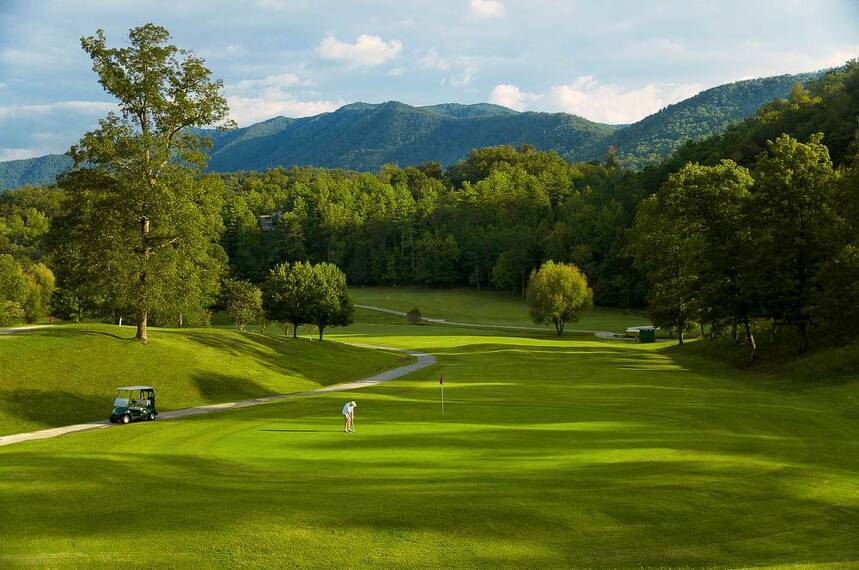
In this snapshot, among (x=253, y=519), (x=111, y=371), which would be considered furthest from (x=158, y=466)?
(x=111, y=371)

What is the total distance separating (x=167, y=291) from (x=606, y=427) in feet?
98.8

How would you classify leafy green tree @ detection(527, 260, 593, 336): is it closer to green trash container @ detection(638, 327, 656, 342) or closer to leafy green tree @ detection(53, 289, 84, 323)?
green trash container @ detection(638, 327, 656, 342)

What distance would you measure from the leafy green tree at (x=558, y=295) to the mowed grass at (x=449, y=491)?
71855mm

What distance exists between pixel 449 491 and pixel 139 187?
111 feet

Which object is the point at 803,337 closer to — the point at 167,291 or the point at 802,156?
the point at 802,156

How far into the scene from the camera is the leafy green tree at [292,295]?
82.2 meters

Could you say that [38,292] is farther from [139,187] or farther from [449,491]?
[449,491]

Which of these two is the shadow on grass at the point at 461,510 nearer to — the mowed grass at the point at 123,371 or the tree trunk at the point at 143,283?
the mowed grass at the point at 123,371

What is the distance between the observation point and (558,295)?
10450cm

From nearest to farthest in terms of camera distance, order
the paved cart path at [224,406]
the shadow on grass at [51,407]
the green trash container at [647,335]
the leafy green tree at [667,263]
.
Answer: the paved cart path at [224,406]
the shadow on grass at [51,407]
the leafy green tree at [667,263]
the green trash container at [647,335]

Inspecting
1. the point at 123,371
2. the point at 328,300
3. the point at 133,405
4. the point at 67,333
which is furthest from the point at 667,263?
the point at 133,405

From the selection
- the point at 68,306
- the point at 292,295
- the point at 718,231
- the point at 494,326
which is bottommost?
the point at 494,326

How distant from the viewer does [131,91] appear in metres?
44.2

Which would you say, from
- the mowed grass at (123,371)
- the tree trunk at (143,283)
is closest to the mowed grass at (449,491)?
the mowed grass at (123,371)
